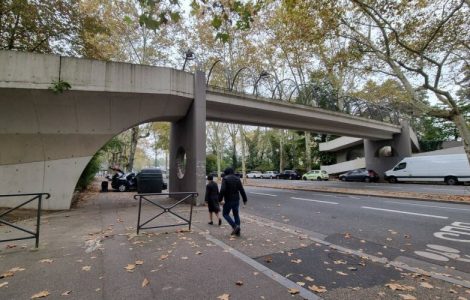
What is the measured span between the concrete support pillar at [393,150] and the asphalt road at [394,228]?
18.8 meters

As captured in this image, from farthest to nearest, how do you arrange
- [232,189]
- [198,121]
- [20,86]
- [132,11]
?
[132,11]
[198,121]
[20,86]
[232,189]

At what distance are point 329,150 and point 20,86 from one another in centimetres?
3944

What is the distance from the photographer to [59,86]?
9.72m

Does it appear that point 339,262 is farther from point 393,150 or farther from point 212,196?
point 393,150

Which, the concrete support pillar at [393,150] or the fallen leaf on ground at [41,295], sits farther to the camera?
the concrete support pillar at [393,150]

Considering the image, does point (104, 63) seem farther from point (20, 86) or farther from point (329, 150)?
point (329, 150)

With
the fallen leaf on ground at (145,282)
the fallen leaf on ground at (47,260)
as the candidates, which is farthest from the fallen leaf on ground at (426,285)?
the fallen leaf on ground at (47,260)

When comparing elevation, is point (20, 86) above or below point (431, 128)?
below

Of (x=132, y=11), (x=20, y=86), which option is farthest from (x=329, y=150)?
(x=20, y=86)

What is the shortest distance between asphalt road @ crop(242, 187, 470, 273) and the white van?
13.0 metres

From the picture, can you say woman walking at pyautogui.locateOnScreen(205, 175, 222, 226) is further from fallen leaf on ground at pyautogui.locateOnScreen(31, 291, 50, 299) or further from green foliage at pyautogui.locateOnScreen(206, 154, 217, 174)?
green foliage at pyautogui.locateOnScreen(206, 154, 217, 174)

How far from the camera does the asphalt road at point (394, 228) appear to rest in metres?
5.45

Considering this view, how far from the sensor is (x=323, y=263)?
4824mm

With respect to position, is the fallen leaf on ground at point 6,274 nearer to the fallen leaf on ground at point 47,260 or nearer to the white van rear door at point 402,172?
the fallen leaf on ground at point 47,260
